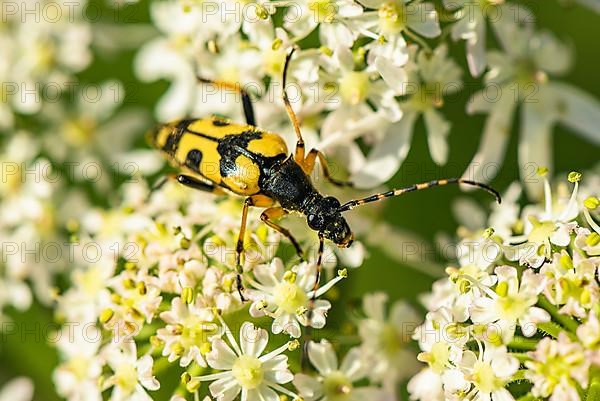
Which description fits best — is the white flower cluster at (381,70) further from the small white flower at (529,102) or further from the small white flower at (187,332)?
the small white flower at (187,332)

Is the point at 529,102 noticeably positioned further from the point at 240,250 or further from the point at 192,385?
the point at 192,385

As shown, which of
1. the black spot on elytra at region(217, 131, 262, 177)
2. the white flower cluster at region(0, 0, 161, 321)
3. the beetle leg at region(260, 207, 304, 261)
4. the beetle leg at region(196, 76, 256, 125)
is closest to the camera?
the beetle leg at region(260, 207, 304, 261)

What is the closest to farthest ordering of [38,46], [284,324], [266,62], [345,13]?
[284,324] → [345,13] → [266,62] → [38,46]

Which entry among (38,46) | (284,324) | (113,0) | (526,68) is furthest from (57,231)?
(526,68)

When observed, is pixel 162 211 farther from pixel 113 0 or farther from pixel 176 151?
pixel 113 0

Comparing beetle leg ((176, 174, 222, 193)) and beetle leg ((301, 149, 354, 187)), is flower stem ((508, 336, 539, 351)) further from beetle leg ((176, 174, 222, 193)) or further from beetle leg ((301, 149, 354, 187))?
beetle leg ((176, 174, 222, 193))

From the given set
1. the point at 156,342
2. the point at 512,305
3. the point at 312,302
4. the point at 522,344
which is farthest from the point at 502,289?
the point at 156,342

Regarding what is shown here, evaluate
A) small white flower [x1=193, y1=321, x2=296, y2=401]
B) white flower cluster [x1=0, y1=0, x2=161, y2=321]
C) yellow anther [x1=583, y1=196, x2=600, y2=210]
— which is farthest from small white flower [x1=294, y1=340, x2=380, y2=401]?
white flower cluster [x1=0, y1=0, x2=161, y2=321]
